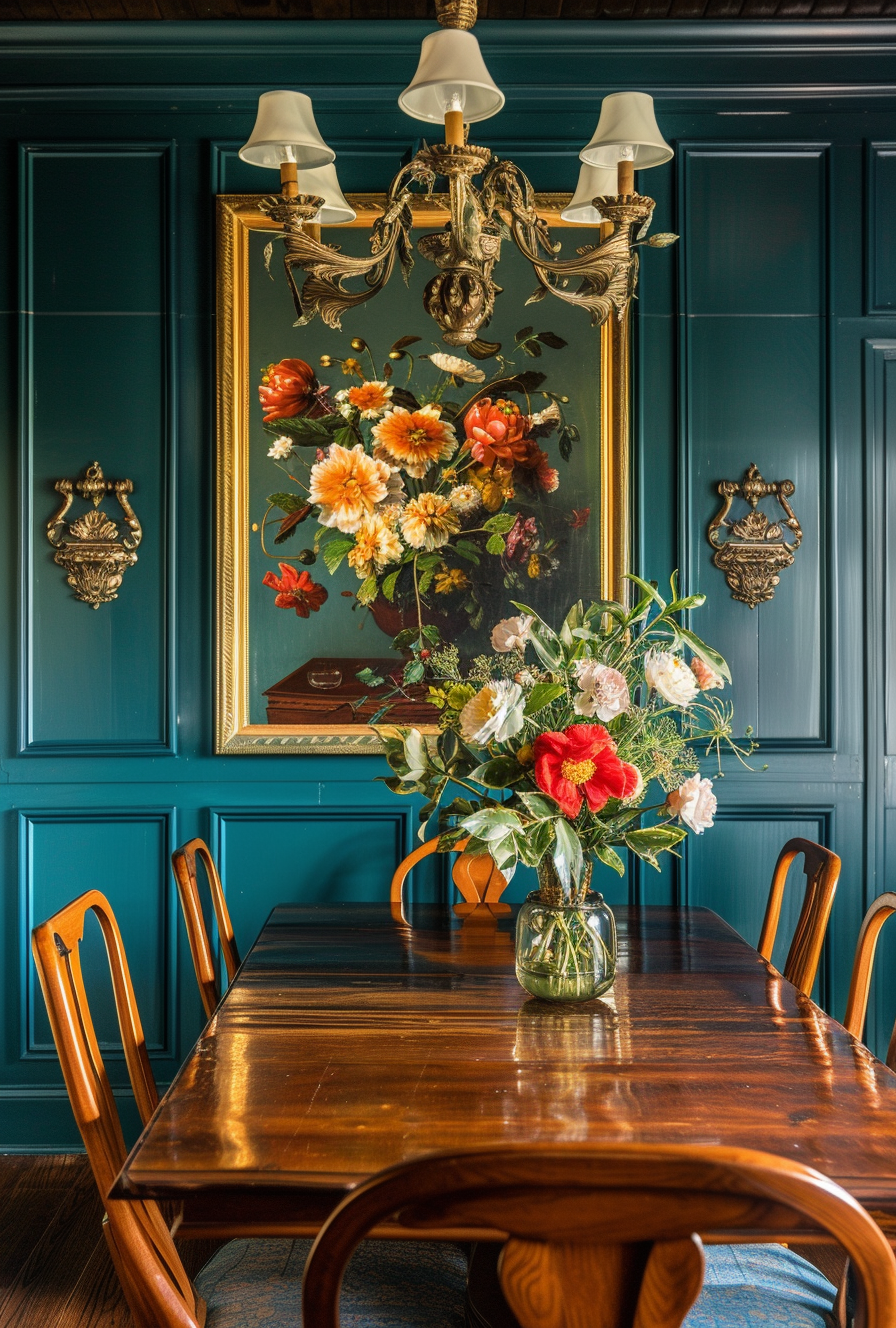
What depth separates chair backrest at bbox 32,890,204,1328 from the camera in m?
1.20

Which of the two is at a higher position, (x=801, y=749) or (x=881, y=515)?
(x=881, y=515)

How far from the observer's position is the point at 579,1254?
701mm

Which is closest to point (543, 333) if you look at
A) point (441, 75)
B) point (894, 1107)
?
point (441, 75)

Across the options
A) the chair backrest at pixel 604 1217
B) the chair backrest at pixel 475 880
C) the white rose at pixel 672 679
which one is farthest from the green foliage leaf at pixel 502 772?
the chair backrest at pixel 475 880

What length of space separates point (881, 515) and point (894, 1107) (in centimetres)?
193

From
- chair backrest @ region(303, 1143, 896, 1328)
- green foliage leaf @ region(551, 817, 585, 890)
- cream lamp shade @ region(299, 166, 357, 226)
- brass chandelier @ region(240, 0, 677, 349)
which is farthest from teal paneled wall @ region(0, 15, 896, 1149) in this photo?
chair backrest @ region(303, 1143, 896, 1328)

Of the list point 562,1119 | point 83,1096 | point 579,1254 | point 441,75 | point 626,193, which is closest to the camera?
point 579,1254

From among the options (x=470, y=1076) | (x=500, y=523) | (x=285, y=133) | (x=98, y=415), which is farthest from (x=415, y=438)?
(x=470, y=1076)

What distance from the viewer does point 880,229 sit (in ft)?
9.09

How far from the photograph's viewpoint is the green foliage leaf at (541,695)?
1.49 m

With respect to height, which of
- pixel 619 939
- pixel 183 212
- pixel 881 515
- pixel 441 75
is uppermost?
pixel 183 212

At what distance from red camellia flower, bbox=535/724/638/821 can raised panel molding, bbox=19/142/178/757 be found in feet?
5.18

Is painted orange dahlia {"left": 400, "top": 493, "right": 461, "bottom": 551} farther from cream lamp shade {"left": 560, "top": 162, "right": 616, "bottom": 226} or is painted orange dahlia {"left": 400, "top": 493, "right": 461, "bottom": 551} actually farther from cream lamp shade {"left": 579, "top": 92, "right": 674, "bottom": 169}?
cream lamp shade {"left": 579, "top": 92, "right": 674, "bottom": 169}

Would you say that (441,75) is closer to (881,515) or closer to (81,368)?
(81,368)
